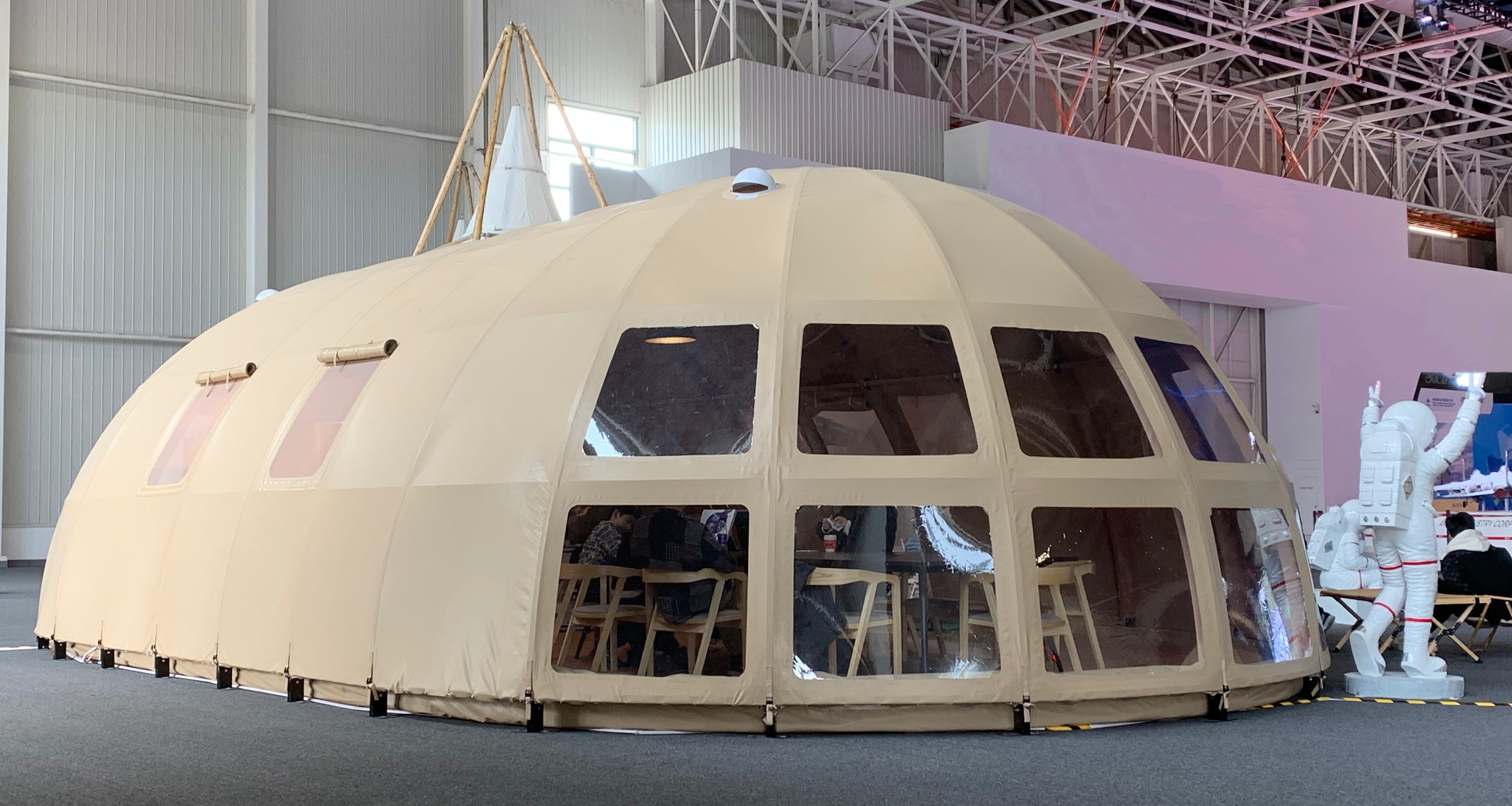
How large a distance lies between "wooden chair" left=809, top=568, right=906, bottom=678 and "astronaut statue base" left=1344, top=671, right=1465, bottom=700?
3.36 metres

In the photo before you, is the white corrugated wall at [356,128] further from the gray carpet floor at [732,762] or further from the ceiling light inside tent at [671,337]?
the ceiling light inside tent at [671,337]

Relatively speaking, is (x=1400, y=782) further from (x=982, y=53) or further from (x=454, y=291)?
(x=982, y=53)

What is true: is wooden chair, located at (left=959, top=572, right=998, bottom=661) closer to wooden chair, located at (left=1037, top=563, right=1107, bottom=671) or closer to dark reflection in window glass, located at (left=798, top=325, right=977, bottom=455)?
wooden chair, located at (left=1037, top=563, right=1107, bottom=671)

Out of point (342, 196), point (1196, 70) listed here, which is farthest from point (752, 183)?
point (1196, 70)

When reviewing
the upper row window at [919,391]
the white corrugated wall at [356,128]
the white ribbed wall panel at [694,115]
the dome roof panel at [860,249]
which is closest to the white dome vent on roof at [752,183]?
the dome roof panel at [860,249]

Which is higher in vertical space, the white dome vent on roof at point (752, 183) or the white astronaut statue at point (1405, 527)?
the white dome vent on roof at point (752, 183)

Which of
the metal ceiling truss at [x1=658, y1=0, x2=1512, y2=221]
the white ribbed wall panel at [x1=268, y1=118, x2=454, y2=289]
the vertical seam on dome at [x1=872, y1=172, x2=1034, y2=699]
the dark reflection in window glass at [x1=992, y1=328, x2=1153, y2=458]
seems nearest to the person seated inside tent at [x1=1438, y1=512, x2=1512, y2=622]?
the dark reflection in window glass at [x1=992, y1=328, x2=1153, y2=458]

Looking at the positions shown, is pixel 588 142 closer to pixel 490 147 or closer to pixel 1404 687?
pixel 490 147

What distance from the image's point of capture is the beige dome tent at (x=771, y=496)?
7.17 metres

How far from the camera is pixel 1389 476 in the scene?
8.72 m

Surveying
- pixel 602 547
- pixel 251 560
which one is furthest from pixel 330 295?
pixel 602 547

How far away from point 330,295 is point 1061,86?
2334 cm

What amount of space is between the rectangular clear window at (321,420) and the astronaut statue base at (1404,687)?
6654mm

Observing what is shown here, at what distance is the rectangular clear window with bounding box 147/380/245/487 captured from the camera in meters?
10.4
